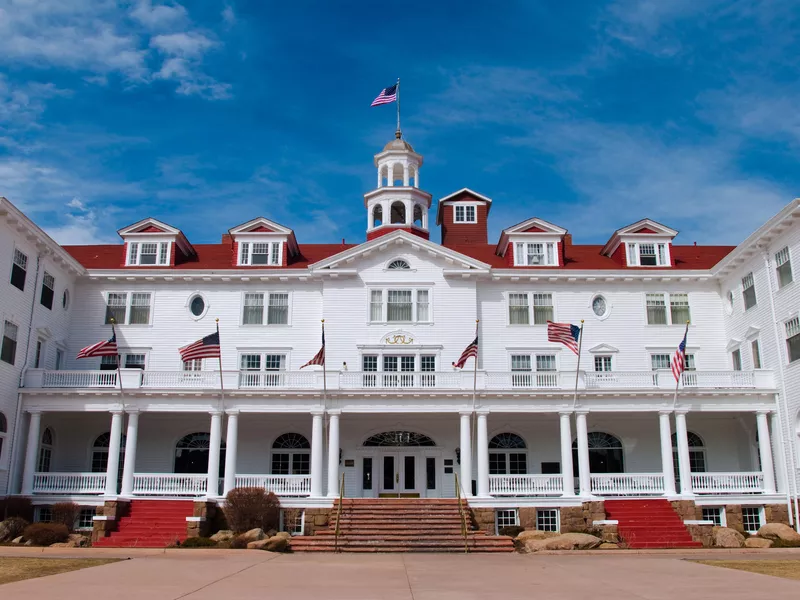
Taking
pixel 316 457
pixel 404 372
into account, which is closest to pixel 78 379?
pixel 316 457

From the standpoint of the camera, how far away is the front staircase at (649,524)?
29.0 m

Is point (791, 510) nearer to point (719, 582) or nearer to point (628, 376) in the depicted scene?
point (628, 376)

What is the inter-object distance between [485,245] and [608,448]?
43.1 ft

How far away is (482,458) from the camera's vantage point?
3188 cm

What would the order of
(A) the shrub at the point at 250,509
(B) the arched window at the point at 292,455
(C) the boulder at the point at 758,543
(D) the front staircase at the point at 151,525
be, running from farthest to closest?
(B) the arched window at the point at 292,455 → (A) the shrub at the point at 250,509 → (D) the front staircase at the point at 151,525 → (C) the boulder at the point at 758,543

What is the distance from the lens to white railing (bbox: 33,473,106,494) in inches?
1254

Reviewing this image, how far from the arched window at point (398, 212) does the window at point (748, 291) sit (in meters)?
17.9

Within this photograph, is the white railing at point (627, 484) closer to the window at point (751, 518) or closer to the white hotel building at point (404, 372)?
the white hotel building at point (404, 372)

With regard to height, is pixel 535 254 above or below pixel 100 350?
above

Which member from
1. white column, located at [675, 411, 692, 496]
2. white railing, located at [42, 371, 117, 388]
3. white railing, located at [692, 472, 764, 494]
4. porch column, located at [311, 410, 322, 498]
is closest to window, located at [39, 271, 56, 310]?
white railing, located at [42, 371, 117, 388]

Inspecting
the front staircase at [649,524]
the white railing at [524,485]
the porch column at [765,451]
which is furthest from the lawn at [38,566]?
the porch column at [765,451]

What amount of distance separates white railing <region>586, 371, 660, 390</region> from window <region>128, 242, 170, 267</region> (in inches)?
811

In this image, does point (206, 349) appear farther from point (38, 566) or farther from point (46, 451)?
point (38, 566)

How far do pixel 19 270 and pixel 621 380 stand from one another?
2520 cm
